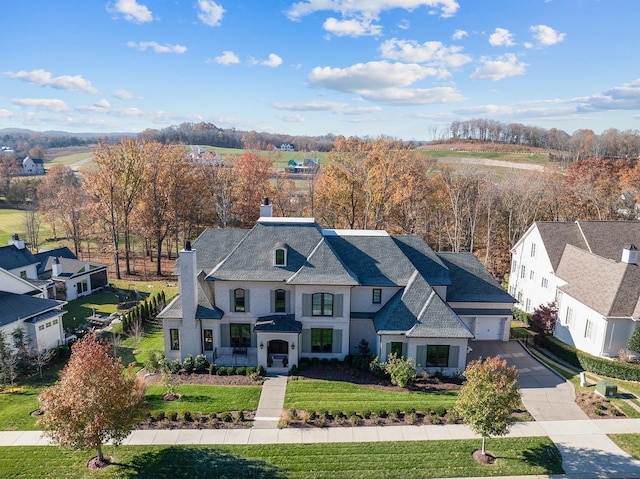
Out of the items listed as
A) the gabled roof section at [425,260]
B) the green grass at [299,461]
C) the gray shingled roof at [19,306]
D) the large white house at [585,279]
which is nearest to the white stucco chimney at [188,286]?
the green grass at [299,461]

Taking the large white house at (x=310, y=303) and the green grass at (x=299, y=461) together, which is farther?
the large white house at (x=310, y=303)

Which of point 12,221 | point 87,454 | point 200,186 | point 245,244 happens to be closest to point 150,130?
point 12,221

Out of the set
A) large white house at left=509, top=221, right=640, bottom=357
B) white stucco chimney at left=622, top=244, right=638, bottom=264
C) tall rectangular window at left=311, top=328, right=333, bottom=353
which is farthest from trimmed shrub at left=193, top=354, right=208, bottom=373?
white stucco chimney at left=622, top=244, right=638, bottom=264

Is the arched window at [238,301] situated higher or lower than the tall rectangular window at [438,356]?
higher

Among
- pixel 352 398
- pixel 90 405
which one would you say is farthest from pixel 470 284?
pixel 90 405

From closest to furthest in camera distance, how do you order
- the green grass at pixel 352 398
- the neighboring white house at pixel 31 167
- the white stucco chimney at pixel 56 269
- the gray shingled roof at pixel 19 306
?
the green grass at pixel 352 398, the gray shingled roof at pixel 19 306, the white stucco chimney at pixel 56 269, the neighboring white house at pixel 31 167

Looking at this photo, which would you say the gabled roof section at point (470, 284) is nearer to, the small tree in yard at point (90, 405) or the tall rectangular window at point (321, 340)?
the tall rectangular window at point (321, 340)

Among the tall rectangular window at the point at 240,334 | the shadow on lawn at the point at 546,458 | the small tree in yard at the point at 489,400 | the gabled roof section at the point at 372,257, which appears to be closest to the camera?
the small tree in yard at the point at 489,400
